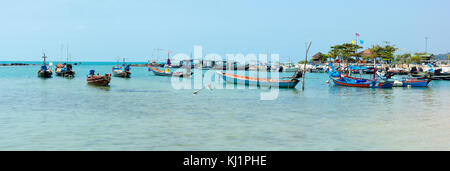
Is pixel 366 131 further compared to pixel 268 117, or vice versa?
pixel 268 117

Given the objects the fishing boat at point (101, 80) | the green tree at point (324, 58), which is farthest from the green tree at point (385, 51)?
the fishing boat at point (101, 80)

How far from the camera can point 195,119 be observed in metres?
17.5

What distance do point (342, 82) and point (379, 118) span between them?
23.0m

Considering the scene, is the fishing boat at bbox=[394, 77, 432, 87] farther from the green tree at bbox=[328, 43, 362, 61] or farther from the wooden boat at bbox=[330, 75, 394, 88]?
the green tree at bbox=[328, 43, 362, 61]

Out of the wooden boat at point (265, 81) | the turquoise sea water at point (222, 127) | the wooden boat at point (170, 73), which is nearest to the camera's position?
the turquoise sea water at point (222, 127)

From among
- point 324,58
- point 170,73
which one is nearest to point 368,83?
point 170,73

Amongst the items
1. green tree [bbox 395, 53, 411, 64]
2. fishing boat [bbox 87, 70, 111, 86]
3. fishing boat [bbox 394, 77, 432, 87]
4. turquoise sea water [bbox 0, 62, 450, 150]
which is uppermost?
green tree [bbox 395, 53, 411, 64]

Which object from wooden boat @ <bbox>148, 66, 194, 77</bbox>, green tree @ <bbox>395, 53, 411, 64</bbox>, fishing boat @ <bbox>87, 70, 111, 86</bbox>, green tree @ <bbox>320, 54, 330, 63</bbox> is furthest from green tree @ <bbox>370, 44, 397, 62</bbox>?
fishing boat @ <bbox>87, 70, 111, 86</bbox>

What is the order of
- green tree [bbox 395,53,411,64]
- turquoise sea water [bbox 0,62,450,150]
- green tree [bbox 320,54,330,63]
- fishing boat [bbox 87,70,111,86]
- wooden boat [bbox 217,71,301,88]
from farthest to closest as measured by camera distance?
green tree [bbox 320,54,330,63] → green tree [bbox 395,53,411,64] → fishing boat [bbox 87,70,111,86] → wooden boat [bbox 217,71,301,88] → turquoise sea water [bbox 0,62,450,150]

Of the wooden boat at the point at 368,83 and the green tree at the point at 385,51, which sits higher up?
the green tree at the point at 385,51

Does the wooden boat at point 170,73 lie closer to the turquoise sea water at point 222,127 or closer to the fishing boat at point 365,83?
the fishing boat at point 365,83
